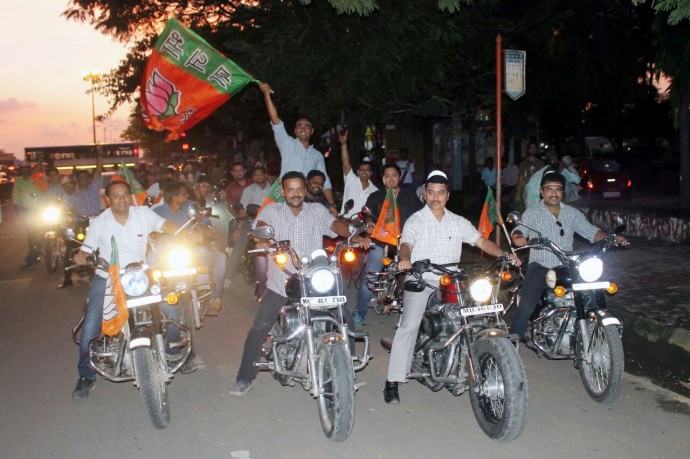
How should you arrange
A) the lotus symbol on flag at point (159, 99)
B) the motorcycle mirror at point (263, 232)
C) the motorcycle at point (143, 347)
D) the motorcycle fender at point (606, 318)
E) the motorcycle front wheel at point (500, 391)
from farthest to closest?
1. the lotus symbol on flag at point (159, 99)
2. the motorcycle fender at point (606, 318)
3. the motorcycle mirror at point (263, 232)
4. the motorcycle at point (143, 347)
5. the motorcycle front wheel at point (500, 391)

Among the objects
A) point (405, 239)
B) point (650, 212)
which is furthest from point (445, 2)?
point (650, 212)

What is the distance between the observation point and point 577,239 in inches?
577

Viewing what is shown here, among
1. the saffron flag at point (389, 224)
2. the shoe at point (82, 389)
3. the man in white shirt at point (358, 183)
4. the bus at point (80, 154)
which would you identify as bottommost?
the shoe at point (82, 389)

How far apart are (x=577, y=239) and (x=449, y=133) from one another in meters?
14.3

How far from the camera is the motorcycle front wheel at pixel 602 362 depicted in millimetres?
5609

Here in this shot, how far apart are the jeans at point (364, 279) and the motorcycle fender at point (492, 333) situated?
11.8 ft

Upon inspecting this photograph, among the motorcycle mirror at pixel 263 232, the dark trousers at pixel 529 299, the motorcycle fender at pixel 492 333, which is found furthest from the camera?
the dark trousers at pixel 529 299

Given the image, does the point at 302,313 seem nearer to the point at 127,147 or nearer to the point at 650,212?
the point at 650,212

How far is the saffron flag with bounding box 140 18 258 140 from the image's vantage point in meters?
10.3

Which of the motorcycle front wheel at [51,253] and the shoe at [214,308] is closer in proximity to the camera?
the shoe at [214,308]

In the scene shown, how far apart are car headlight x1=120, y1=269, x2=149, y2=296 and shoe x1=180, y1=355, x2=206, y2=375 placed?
53.5 inches

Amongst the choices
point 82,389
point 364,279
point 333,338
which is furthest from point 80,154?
point 333,338

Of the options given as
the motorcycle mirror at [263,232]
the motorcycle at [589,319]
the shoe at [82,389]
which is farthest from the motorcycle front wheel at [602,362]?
the shoe at [82,389]

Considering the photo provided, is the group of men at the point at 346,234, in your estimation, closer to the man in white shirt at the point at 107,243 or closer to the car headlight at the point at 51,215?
the man in white shirt at the point at 107,243
